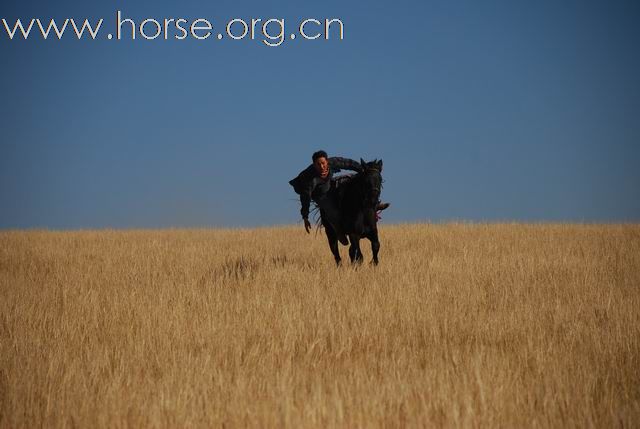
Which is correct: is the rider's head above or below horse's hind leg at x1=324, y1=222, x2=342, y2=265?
above

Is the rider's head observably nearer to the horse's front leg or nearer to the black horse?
the black horse

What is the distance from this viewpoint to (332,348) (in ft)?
17.5

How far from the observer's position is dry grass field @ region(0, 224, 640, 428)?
3.68m

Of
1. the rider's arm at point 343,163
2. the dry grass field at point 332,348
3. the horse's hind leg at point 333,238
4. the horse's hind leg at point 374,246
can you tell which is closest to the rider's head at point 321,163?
the rider's arm at point 343,163

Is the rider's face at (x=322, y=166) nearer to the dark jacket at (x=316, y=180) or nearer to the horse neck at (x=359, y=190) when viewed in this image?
the dark jacket at (x=316, y=180)

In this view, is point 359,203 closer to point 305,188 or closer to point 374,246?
point 374,246

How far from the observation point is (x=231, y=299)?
781 cm

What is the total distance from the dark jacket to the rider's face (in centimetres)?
8

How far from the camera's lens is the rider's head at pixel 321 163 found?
10805 millimetres

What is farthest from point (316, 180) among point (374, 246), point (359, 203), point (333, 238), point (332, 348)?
point (332, 348)

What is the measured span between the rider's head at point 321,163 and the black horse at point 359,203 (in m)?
0.46

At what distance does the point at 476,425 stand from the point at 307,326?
2.94 metres

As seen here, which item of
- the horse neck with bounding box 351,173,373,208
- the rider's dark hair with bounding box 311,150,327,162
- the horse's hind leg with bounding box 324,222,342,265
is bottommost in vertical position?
the horse's hind leg with bounding box 324,222,342,265

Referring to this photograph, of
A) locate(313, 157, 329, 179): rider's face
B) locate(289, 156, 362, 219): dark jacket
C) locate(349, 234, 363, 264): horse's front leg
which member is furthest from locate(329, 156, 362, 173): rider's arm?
locate(349, 234, 363, 264): horse's front leg
